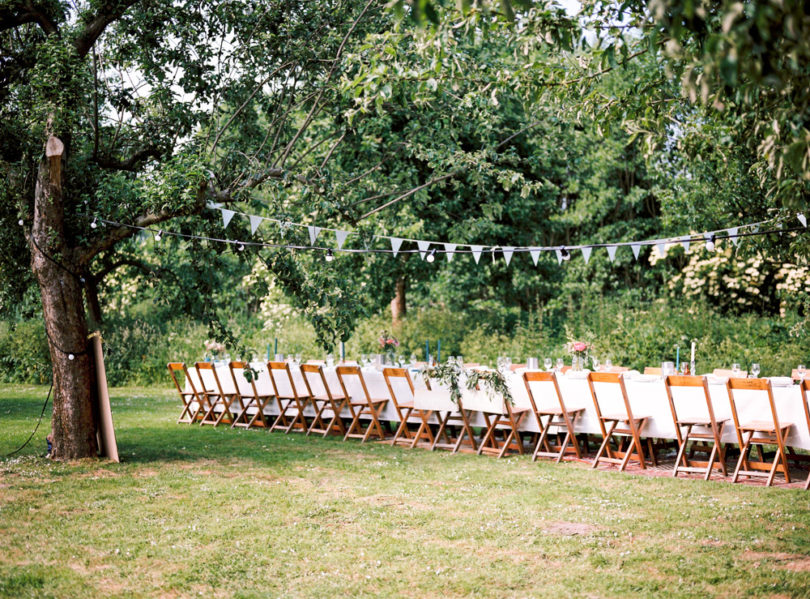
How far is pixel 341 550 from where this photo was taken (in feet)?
15.9

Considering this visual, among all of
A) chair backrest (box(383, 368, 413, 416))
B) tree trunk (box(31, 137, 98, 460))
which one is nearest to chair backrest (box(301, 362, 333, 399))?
chair backrest (box(383, 368, 413, 416))

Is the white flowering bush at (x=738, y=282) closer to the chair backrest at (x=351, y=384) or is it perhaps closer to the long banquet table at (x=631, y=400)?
the long banquet table at (x=631, y=400)

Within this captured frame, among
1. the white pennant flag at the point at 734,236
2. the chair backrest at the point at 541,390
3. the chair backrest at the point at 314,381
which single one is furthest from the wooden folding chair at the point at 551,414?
the chair backrest at the point at 314,381

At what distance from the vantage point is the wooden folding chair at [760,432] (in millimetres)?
6504

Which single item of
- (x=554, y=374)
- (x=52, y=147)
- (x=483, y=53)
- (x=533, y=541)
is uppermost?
(x=483, y=53)

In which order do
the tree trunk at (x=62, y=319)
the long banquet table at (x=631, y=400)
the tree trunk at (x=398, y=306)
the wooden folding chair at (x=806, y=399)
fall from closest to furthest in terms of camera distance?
1. the wooden folding chair at (x=806, y=399)
2. the long banquet table at (x=631, y=400)
3. the tree trunk at (x=62, y=319)
4. the tree trunk at (x=398, y=306)

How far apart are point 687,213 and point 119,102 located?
26.1ft

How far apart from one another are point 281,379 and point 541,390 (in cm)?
367

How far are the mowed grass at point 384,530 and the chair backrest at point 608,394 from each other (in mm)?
598

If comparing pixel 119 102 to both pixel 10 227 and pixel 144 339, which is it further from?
pixel 144 339

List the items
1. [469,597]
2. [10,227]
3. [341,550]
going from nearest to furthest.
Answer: [469,597] → [341,550] → [10,227]

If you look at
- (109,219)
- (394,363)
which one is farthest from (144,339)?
(109,219)

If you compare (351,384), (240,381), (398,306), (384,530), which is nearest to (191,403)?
(240,381)

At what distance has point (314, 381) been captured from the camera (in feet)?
32.1
